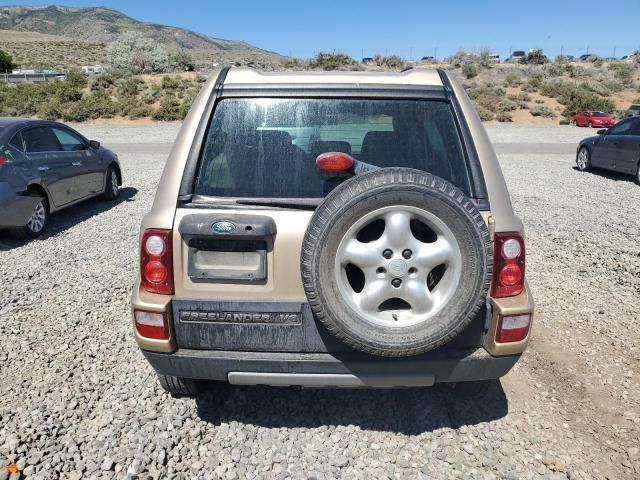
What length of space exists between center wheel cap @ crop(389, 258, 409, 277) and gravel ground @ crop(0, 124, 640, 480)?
45.0 inches

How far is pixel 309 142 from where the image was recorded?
2.78 m

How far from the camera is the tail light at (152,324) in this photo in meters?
2.49

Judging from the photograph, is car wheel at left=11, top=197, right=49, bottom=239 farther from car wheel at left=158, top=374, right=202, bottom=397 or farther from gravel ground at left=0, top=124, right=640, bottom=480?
car wheel at left=158, top=374, right=202, bottom=397

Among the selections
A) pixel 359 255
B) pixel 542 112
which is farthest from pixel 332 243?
pixel 542 112

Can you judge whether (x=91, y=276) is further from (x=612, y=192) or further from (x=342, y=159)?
(x=612, y=192)

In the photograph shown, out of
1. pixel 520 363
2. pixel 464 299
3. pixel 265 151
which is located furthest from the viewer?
pixel 520 363

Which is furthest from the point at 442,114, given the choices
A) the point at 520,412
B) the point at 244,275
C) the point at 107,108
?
the point at 107,108

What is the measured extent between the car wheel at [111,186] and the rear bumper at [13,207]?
240 cm

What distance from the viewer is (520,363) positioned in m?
3.74

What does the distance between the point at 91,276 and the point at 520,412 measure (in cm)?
445

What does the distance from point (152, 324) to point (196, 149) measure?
919 mm

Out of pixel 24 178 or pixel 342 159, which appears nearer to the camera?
pixel 342 159

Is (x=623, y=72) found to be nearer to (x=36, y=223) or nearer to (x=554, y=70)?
(x=554, y=70)

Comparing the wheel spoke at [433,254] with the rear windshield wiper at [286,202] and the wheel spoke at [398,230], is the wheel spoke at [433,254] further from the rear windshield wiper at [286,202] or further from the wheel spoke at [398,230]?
the rear windshield wiper at [286,202]
